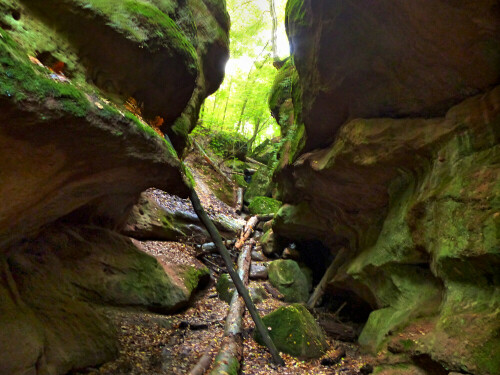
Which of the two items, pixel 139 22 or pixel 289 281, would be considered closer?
pixel 139 22

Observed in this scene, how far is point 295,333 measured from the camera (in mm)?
6324

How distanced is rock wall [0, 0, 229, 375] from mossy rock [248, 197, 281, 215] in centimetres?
1105

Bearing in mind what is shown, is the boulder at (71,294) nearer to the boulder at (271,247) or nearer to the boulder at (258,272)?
the boulder at (258,272)

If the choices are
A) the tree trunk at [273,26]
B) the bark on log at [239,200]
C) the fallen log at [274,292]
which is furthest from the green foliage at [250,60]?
the fallen log at [274,292]

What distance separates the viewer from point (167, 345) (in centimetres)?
557

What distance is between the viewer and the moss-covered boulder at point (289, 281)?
374 inches

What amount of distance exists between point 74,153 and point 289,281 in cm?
782

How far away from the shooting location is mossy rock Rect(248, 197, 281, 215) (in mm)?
17266

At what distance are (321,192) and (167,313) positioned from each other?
16.9ft

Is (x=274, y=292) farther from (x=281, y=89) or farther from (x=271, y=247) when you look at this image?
(x=281, y=89)

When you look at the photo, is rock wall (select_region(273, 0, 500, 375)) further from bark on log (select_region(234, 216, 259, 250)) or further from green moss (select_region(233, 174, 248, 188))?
green moss (select_region(233, 174, 248, 188))

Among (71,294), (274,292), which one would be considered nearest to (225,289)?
(274,292)

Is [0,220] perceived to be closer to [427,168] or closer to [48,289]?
[48,289]

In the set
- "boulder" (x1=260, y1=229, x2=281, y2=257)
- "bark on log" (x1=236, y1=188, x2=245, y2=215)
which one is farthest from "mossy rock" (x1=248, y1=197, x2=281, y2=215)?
"boulder" (x1=260, y1=229, x2=281, y2=257)
